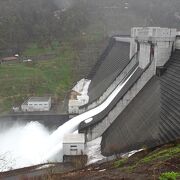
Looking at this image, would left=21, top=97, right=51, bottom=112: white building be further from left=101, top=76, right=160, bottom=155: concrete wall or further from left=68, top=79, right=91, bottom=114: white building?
left=101, top=76, right=160, bottom=155: concrete wall

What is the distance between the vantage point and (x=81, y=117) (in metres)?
19.5

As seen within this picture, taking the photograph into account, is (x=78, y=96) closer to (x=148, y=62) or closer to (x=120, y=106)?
(x=120, y=106)

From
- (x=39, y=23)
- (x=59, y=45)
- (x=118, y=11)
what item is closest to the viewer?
(x=59, y=45)

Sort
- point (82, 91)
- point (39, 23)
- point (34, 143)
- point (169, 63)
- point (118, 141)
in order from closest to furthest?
1. point (118, 141)
2. point (169, 63)
3. point (34, 143)
4. point (82, 91)
5. point (39, 23)

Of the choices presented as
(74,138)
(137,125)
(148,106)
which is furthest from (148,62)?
(74,138)

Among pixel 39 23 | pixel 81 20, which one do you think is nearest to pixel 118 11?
pixel 81 20

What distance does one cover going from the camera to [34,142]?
19.3 metres

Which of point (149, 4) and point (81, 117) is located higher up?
point (149, 4)

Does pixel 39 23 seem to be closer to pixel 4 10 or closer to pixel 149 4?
pixel 4 10

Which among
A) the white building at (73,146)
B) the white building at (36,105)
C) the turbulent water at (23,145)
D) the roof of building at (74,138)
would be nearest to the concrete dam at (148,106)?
the roof of building at (74,138)

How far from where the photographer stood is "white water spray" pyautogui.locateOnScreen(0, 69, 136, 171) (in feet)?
52.3

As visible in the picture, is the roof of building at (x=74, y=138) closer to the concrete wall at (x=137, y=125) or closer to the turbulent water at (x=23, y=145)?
the concrete wall at (x=137, y=125)

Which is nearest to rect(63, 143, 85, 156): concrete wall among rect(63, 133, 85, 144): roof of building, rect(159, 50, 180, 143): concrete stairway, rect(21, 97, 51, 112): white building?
rect(63, 133, 85, 144): roof of building

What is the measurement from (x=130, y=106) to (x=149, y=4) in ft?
199
